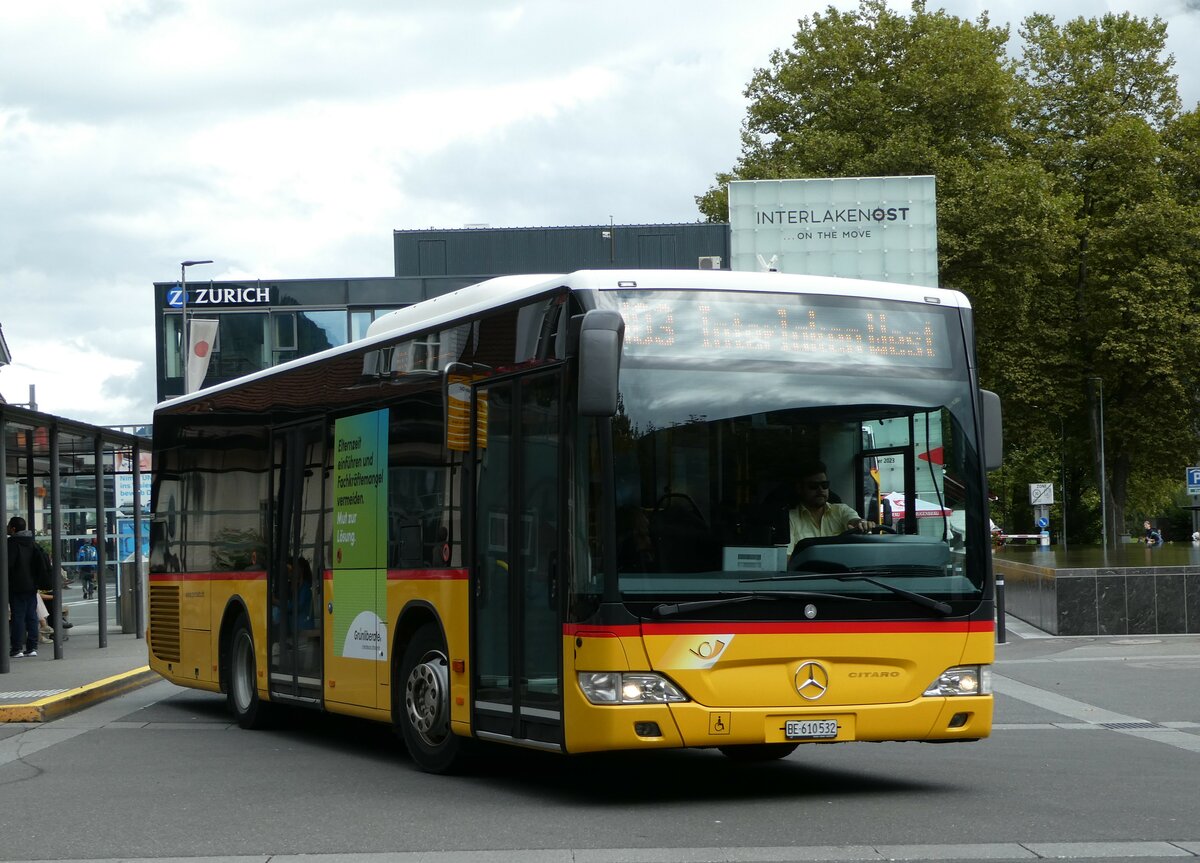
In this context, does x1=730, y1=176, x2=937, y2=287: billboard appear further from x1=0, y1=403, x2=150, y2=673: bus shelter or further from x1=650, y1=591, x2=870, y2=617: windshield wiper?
x1=650, y1=591, x2=870, y2=617: windshield wiper

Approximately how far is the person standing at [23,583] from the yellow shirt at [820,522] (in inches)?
603

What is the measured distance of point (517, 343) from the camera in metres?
9.88

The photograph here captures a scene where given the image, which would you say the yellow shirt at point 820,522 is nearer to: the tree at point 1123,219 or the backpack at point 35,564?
the backpack at point 35,564

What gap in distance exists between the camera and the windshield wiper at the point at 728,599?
8922mm

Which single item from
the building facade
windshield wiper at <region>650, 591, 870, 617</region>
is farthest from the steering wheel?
the building facade

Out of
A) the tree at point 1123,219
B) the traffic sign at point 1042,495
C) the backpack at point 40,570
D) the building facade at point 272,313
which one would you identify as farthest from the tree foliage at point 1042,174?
the backpack at point 40,570

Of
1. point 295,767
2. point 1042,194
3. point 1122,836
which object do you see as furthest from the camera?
point 1042,194

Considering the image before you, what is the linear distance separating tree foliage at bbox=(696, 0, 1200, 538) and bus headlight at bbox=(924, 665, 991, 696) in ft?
118

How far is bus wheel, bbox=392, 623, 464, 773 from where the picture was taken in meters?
10.5

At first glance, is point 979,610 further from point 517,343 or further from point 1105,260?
point 1105,260

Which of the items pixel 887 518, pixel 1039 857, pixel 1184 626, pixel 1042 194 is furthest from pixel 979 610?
pixel 1042 194

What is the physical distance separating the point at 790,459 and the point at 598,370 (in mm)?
1351

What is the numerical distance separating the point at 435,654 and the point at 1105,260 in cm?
4252

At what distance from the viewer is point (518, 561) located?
9.69m
